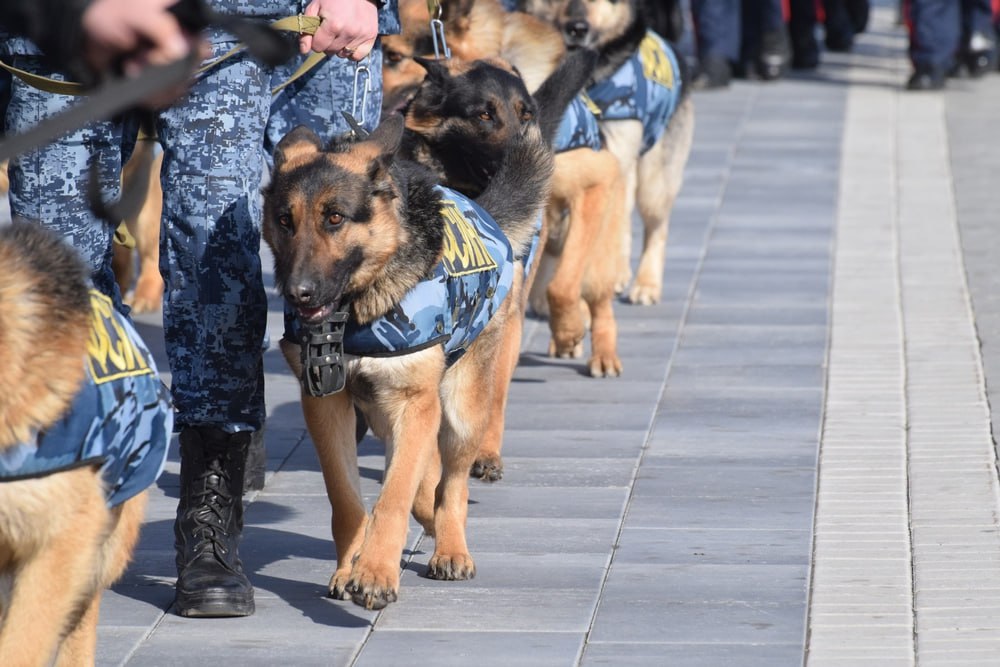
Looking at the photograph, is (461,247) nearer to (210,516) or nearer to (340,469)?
(340,469)

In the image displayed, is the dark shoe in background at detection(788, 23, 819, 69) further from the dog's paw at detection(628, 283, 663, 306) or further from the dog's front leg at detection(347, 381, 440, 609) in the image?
the dog's front leg at detection(347, 381, 440, 609)

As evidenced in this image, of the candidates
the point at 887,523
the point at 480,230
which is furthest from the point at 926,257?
the point at 480,230

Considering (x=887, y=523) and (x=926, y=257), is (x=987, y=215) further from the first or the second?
(x=887, y=523)

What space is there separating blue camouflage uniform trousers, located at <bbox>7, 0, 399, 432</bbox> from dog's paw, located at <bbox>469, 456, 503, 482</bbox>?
43.9 inches

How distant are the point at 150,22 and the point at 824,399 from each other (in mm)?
4503

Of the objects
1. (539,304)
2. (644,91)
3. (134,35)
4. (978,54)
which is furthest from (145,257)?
(978,54)

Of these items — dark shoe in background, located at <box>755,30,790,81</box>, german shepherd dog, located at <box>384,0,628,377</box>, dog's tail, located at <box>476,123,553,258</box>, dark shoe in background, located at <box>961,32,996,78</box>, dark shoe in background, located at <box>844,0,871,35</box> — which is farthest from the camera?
dark shoe in background, located at <box>844,0,871,35</box>

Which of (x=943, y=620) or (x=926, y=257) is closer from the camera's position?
(x=943, y=620)

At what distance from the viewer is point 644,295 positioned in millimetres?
7953

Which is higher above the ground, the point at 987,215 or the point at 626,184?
the point at 626,184

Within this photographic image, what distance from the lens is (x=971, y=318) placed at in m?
7.40

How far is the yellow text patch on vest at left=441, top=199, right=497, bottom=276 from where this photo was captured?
4.29 m

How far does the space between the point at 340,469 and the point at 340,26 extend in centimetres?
112

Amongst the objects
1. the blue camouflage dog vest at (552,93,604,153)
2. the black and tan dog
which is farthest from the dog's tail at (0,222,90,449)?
the blue camouflage dog vest at (552,93,604,153)
